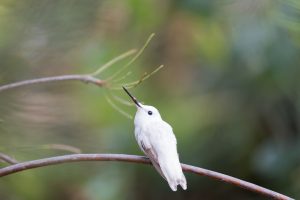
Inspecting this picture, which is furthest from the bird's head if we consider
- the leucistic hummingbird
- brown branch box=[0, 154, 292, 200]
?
brown branch box=[0, 154, 292, 200]

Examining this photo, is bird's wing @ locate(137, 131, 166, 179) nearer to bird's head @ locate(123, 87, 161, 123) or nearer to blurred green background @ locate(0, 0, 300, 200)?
bird's head @ locate(123, 87, 161, 123)

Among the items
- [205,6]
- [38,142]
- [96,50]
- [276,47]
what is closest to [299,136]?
[276,47]

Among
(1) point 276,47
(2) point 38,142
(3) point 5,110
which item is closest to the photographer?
(3) point 5,110

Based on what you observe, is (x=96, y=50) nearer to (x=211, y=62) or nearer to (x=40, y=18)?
(x=211, y=62)

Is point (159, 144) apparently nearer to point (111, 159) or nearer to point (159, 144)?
point (159, 144)

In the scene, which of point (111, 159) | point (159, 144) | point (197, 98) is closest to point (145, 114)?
point (159, 144)

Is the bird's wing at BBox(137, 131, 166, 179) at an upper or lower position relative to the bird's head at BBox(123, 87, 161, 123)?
lower
